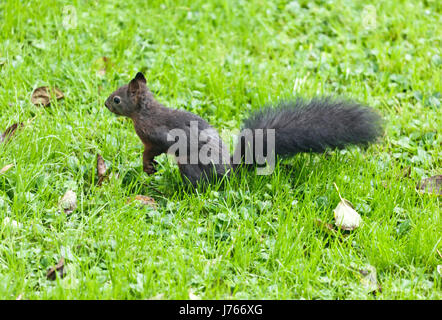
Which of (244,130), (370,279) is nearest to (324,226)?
(370,279)

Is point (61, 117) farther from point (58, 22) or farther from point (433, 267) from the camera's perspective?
point (433, 267)

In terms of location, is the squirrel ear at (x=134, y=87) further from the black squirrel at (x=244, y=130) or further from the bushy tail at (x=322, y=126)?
the bushy tail at (x=322, y=126)

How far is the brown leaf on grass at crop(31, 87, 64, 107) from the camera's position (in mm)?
3992

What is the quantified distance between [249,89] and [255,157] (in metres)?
0.99

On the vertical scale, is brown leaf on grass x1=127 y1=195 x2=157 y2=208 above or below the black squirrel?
below

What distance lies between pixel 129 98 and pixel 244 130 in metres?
0.69

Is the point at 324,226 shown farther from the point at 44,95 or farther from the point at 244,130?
the point at 44,95

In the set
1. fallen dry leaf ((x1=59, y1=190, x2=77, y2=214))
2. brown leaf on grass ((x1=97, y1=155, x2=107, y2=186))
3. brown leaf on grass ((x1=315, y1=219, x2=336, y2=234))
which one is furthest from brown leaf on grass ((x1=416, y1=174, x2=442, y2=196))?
fallen dry leaf ((x1=59, y1=190, x2=77, y2=214))

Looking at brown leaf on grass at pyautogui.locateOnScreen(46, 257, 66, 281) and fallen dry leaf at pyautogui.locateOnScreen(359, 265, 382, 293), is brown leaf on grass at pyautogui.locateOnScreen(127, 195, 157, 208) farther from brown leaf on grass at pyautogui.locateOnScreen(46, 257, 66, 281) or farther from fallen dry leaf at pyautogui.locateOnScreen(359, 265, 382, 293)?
fallen dry leaf at pyautogui.locateOnScreen(359, 265, 382, 293)

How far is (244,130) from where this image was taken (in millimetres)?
3473

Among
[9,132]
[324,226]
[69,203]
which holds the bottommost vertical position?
[324,226]

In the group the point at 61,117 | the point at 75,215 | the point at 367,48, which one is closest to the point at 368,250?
the point at 75,215

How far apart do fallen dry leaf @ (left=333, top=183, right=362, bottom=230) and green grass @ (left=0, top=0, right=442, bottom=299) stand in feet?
0.21

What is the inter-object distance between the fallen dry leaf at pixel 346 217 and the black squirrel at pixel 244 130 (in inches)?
14.8
